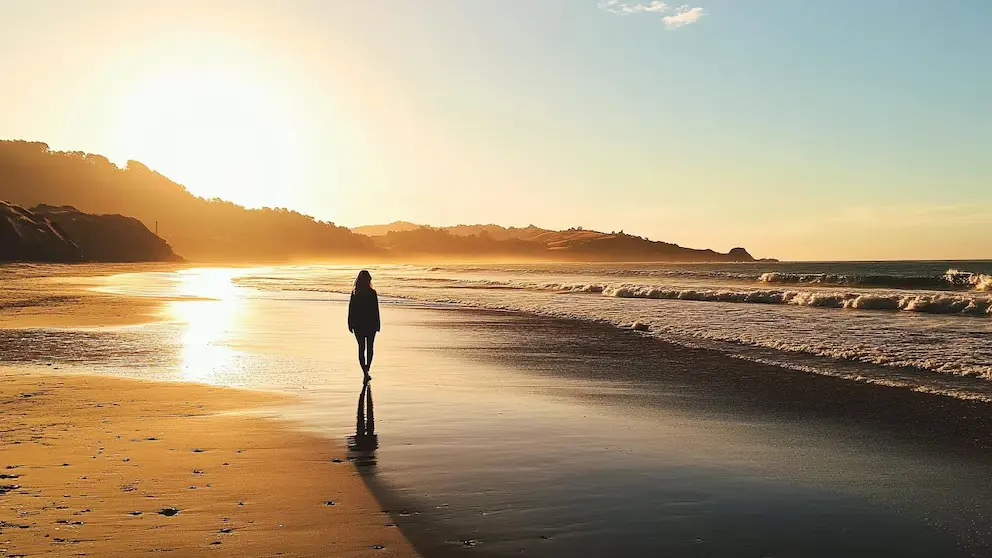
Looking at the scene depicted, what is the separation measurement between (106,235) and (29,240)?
4437cm

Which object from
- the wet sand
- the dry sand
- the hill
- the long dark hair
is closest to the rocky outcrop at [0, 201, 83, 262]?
the hill

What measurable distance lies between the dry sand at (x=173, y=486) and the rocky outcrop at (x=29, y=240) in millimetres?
95395

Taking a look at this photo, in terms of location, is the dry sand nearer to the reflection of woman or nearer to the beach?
the beach

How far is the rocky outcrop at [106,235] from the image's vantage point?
12988 centimetres

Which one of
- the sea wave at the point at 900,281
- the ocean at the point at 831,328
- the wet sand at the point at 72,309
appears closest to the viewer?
the ocean at the point at 831,328

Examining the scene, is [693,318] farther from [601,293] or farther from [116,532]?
[116,532]

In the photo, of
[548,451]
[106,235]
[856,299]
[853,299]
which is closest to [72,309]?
[548,451]

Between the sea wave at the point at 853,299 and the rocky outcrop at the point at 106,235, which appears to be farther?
the rocky outcrop at the point at 106,235

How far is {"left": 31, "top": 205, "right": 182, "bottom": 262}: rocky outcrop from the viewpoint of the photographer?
426ft

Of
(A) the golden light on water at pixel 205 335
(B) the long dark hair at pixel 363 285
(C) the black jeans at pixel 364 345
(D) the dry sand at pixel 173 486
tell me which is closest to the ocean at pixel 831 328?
(C) the black jeans at pixel 364 345

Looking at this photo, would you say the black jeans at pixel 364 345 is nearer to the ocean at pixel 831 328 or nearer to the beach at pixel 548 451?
the beach at pixel 548 451

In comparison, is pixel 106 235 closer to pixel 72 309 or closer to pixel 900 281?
pixel 72 309

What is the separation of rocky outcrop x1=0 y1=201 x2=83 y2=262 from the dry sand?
9540 cm

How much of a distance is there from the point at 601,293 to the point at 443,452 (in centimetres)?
4271
